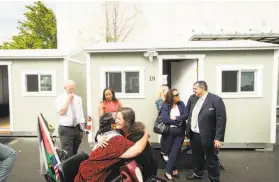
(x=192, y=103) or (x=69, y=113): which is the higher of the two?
(x=192, y=103)

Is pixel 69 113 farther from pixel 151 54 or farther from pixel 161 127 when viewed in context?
pixel 151 54

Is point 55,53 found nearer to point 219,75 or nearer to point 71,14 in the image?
point 219,75

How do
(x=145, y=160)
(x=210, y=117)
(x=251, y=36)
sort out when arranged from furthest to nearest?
1. (x=251, y=36)
2. (x=210, y=117)
3. (x=145, y=160)

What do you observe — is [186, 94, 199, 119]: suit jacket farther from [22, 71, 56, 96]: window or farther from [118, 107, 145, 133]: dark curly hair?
[22, 71, 56, 96]: window

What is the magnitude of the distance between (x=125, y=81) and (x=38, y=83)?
9.95ft

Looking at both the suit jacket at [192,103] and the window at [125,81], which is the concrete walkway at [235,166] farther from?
the window at [125,81]

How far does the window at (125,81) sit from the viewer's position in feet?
22.3

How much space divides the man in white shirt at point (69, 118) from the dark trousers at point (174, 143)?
5.26 feet

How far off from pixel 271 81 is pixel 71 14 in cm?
2033

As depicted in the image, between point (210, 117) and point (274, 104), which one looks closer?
point (210, 117)

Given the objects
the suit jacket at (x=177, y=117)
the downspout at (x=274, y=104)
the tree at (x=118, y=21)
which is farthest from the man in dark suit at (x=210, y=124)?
the tree at (x=118, y=21)

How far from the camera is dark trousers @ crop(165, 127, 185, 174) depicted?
4723mm

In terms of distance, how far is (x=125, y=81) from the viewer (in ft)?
22.5

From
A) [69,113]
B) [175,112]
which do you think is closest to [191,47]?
[175,112]
